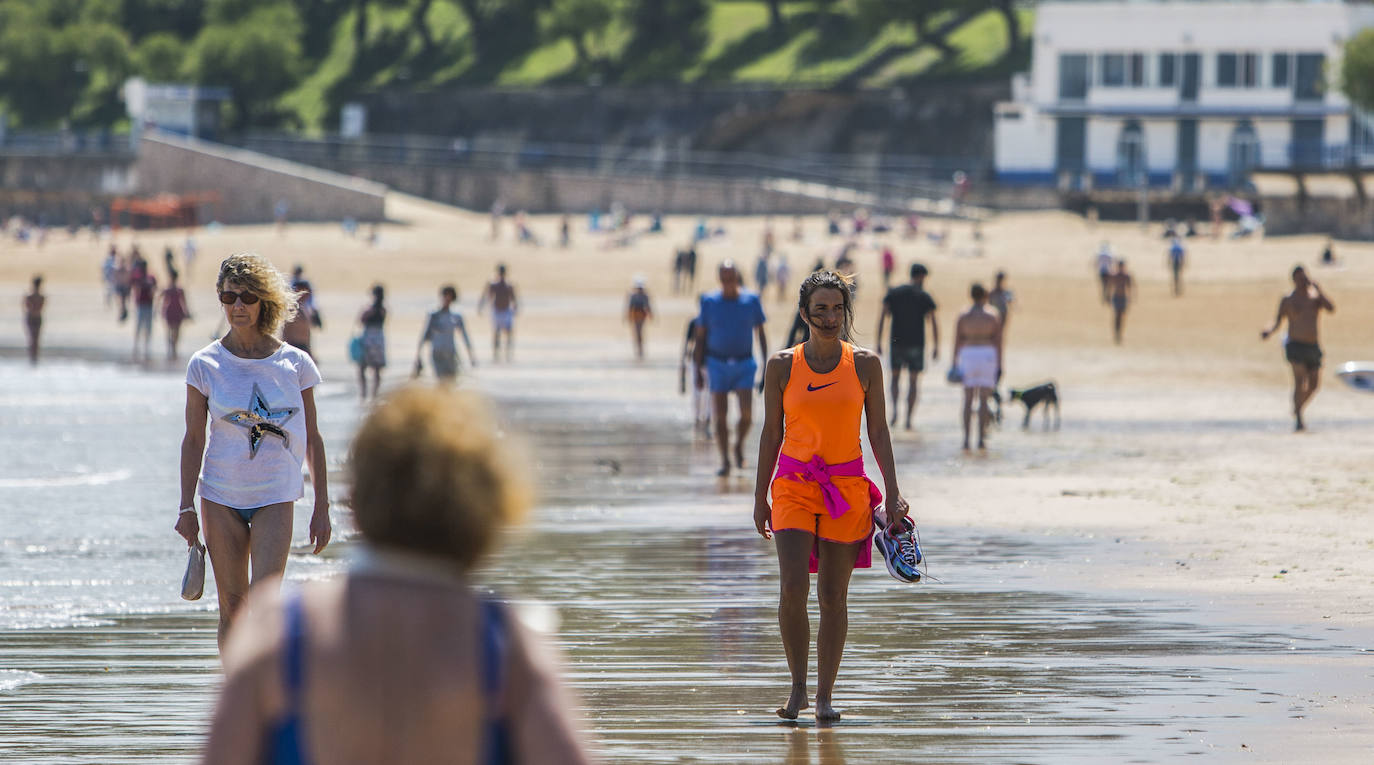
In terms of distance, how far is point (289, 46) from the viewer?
91.1 metres

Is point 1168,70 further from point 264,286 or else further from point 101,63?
point 264,286

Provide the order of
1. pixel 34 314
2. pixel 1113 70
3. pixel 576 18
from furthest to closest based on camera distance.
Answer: pixel 576 18 < pixel 1113 70 < pixel 34 314

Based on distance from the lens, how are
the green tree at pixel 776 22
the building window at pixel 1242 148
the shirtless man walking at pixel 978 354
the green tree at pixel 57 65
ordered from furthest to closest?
the green tree at pixel 57 65 → the green tree at pixel 776 22 → the building window at pixel 1242 148 → the shirtless man walking at pixel 978 354

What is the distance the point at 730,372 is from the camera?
14055mm

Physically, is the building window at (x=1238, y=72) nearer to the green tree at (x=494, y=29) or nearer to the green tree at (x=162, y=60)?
the green tree at (x=494, y=29)

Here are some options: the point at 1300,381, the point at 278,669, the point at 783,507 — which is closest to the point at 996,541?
the point at 783,507

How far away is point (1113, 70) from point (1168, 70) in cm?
199

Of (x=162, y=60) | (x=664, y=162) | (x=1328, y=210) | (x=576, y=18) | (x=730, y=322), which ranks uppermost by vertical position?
(x=576, y=18)

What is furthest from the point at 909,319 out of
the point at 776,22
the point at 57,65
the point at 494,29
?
the point at 57,65

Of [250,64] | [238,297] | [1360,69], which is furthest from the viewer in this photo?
[250,64]

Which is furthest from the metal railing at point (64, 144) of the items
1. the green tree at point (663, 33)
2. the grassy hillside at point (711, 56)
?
the green tree at point (663, 33)

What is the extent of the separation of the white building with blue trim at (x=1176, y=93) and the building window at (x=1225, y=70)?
37 millimetres

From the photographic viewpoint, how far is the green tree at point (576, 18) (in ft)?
293

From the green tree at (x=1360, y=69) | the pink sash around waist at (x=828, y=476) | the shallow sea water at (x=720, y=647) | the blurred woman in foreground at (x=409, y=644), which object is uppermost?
the green tree at (x=1360, y=69)
